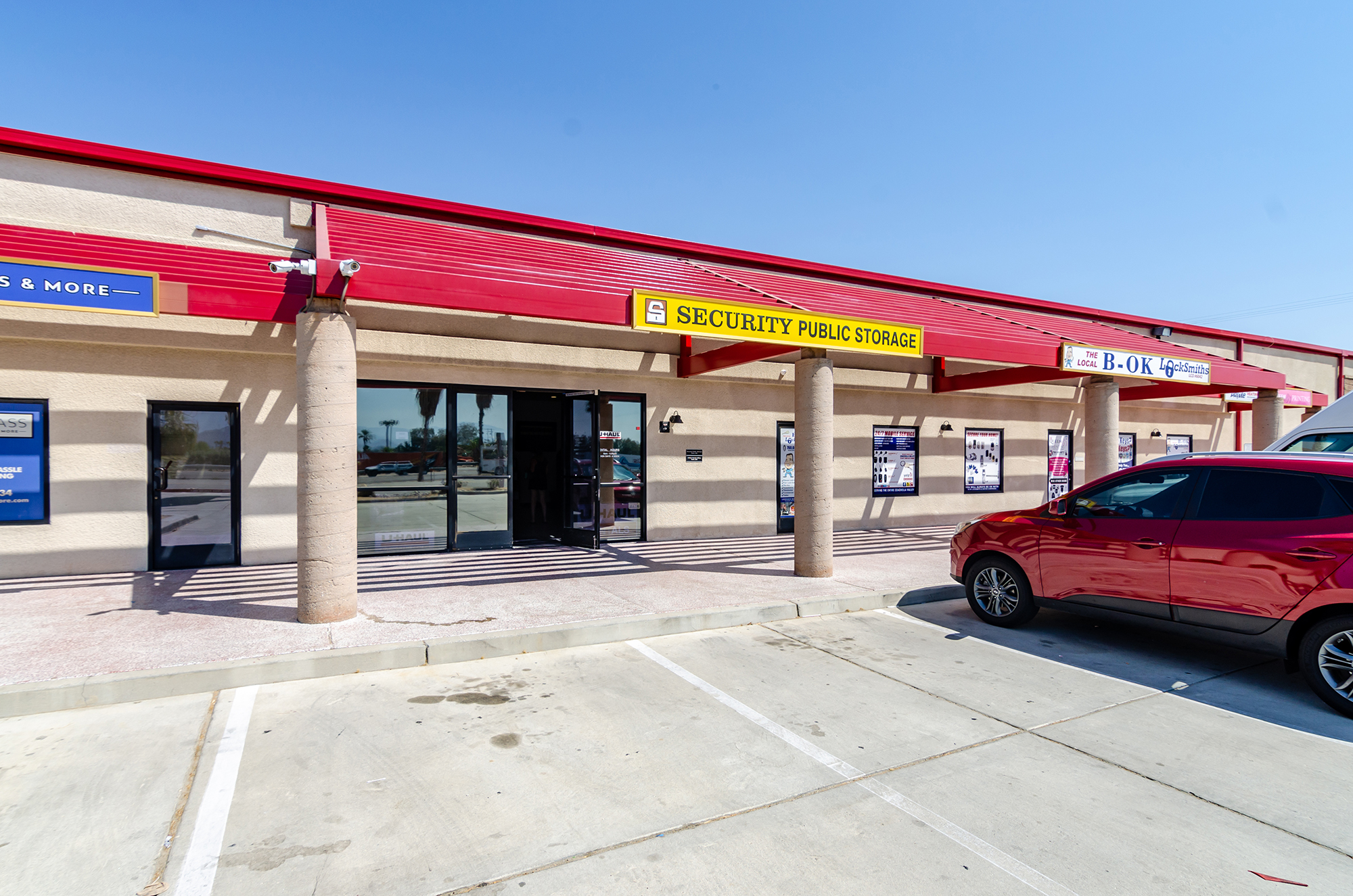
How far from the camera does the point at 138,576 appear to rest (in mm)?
8445

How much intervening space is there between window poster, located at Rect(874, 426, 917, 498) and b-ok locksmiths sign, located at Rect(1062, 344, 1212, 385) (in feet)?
13.1

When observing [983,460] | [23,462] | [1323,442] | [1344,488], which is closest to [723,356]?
[1344,488]

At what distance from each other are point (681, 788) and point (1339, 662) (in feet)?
15.8

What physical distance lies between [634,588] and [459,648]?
2.63 m

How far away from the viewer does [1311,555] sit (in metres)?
4.99

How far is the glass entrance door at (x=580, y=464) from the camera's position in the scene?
36.3ft

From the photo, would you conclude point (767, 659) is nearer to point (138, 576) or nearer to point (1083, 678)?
point (1083, 678)

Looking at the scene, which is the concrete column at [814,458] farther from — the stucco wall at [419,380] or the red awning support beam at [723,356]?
the stucco wall at [419,380]

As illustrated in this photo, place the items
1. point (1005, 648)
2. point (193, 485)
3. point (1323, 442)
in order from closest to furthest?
1. point (1005, 648)
2. point (1323, 442)
3. point (193, 485)

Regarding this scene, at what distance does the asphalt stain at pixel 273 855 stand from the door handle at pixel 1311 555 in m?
6.39

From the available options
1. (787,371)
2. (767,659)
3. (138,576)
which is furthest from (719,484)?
(138,576)

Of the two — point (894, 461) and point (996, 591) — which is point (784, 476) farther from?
point (996, 591)

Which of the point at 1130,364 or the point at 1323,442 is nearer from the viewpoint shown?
the point at 1323,442

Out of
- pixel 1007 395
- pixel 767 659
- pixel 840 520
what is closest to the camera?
pixel 767 659
